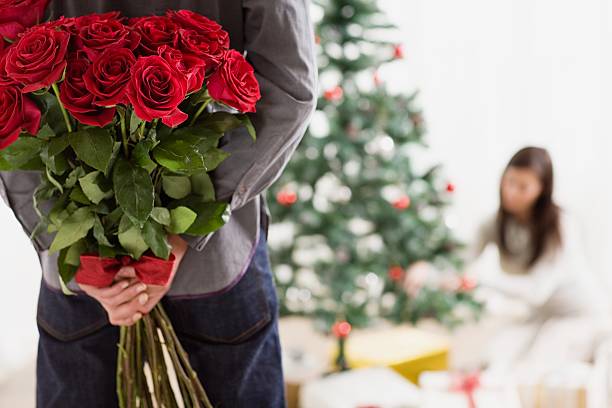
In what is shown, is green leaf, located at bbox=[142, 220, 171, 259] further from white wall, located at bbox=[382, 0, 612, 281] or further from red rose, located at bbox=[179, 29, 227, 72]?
white wall, located at bbox=[382, 0, 612, 281]

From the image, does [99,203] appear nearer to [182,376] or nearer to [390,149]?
[182,376]

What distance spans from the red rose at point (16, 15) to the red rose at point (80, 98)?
0.41 ft

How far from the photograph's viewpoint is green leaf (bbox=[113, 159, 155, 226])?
1.03 m

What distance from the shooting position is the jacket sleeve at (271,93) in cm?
115

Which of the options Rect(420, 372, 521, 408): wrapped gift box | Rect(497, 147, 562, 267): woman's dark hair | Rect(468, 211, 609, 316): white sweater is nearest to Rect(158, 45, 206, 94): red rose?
Rect(420, 372, 521, 408): wrapped gift box

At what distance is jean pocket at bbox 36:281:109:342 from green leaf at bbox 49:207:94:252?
0.72ft

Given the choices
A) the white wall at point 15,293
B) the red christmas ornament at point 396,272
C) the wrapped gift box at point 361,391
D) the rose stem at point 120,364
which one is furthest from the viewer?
the white wall at point 15,293

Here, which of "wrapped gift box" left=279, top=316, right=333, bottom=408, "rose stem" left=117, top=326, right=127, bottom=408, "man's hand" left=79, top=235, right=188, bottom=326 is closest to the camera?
"man's hand" left=79, top=235, right=188, bottom=326

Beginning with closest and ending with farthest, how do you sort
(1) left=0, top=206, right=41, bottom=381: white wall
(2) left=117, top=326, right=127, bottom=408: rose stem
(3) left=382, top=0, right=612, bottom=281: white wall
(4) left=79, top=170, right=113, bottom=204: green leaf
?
(4) left=79, top=170, right=113, bottom=204: green leaf, (2) left=117, top=326, right=127, bottom=408: rose stem, (1) left=0, top=206, right=41, bottom=381: white wall, (3) left=382, top=0, right=612, bottom=281: white wall

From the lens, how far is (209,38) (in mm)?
1048

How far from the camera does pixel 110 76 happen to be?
962 mm

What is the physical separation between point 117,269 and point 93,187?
0.52ft

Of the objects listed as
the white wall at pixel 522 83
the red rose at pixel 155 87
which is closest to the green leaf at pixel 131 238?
the red rose at pixel 155 87

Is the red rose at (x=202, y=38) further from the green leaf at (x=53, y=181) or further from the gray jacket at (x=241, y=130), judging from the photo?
the green leaf at (x=53, y=181)
